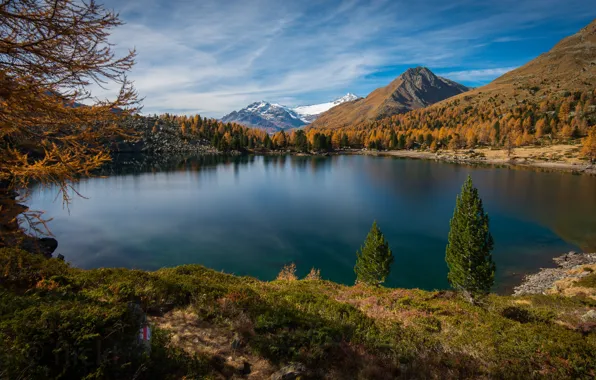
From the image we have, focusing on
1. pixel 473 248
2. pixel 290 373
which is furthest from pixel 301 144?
pixel 290 373

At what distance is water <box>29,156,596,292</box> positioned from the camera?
3472 centimetres

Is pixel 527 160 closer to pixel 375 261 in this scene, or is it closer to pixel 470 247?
pixel 470 247

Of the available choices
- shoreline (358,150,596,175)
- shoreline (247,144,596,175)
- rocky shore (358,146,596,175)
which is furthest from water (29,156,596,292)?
shoreline (247,144,596,175)

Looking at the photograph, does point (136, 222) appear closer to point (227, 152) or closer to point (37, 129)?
point (37, 129)

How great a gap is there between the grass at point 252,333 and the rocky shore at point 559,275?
16240 mm

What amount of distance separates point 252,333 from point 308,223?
39.6 metres

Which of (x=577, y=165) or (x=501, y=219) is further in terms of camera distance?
(x=577, y=165)

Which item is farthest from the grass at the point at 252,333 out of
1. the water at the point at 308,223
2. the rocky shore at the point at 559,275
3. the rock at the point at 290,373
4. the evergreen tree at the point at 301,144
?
the evergreen tree at the point at 301,144

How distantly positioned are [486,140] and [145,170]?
170309mm

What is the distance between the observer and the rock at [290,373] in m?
6.98

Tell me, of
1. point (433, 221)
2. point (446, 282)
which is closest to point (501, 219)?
point (433, 221)

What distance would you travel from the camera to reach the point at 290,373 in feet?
23.1

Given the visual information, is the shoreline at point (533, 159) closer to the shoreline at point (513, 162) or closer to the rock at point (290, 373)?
the shoreline at point (513, 162)

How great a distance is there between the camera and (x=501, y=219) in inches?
1986
